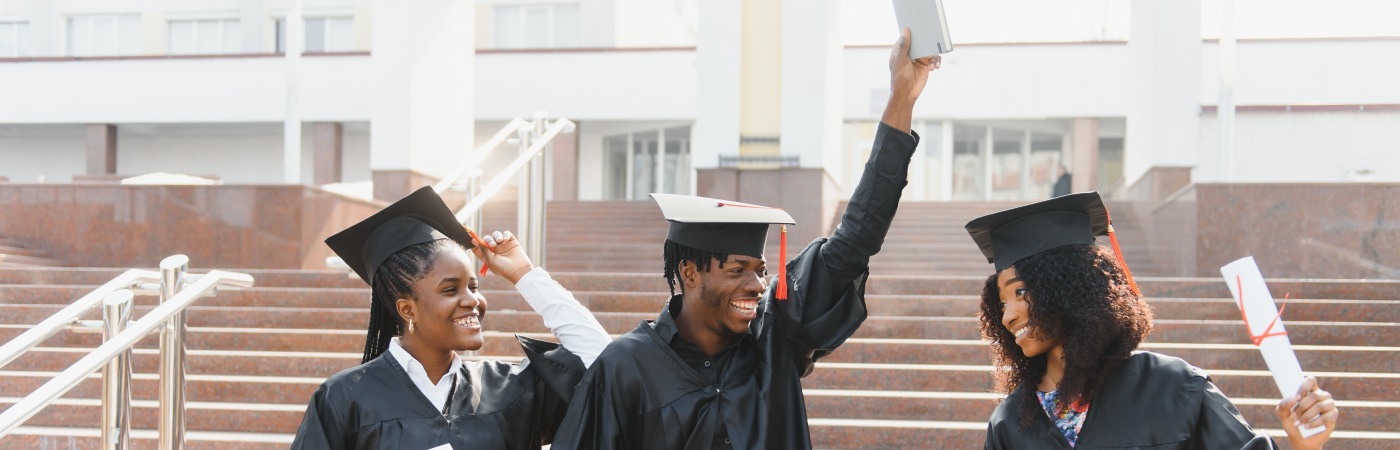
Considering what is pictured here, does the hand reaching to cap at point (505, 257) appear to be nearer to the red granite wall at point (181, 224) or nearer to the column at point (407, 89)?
the red granite wall at point (181, 224)

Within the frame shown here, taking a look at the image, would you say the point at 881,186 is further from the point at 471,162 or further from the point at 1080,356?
the point at 471,162

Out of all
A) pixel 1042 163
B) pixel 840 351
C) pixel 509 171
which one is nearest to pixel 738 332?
pixel 840 351

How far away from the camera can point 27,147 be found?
25.2 m

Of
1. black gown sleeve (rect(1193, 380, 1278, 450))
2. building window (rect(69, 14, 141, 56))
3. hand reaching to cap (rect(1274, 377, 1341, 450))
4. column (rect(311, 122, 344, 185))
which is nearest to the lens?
hand reaching to cap (rect(1274, 377, 1341, 450))

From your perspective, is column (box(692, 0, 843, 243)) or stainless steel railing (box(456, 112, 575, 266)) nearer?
stainless steel railing (box(456, 112, 575, 266))

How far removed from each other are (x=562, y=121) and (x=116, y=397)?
14.3 feet

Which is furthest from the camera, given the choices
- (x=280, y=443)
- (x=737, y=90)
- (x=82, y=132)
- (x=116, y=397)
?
(x=82, y=132)

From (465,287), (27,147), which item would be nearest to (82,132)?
(27,147)

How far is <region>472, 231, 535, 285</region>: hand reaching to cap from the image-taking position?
331 centimetres

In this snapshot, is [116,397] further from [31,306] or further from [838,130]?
[838,130]

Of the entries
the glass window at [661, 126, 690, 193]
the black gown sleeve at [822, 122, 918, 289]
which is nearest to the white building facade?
the glass window at [661, 126, 690, 193]

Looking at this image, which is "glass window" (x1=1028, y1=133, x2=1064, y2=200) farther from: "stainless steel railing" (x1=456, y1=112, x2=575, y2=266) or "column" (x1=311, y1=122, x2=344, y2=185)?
"stainless steel railing" (x1=456, y1=112, x2=575, y2=266)

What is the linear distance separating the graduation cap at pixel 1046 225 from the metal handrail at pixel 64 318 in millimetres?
3025

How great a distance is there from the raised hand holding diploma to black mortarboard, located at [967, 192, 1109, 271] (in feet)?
1.49
